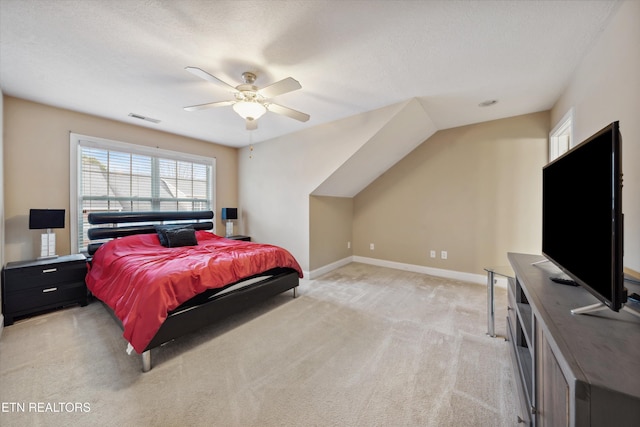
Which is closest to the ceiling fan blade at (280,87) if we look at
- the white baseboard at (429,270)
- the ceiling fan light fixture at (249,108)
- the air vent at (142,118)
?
the ceiling fan light fixture at (249,108)

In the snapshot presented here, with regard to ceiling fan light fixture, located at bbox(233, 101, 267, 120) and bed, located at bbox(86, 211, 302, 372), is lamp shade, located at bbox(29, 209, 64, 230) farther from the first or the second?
ceiling fan light fixture, located at bbox(233, 101, 267, 120)

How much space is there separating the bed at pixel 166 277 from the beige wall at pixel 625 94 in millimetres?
2888

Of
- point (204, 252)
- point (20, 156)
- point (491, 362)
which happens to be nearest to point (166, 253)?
A: point (204, 252)

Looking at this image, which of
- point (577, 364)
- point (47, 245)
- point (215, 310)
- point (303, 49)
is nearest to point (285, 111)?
point (303, 49)

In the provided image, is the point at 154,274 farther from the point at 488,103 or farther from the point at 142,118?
the point at 488,103

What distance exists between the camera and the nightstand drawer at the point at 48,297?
242 centimetres

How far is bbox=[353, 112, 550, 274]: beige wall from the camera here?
3.26 meters

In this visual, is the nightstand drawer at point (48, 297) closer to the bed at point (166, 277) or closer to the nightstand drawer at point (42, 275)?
the nightstand drawer at point (42, 275)

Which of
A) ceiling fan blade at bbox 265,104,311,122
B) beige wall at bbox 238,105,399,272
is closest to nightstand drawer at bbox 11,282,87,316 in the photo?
beige wall at bbox 238,105,399,272

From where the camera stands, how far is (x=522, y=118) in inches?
128

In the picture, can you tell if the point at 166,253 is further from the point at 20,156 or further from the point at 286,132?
the point at 286,132

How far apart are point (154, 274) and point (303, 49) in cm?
225

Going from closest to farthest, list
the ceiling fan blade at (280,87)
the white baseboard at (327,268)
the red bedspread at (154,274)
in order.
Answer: the red bedspread at (154,274) < the ceiling fan blade at (280,87) < the white baseboard at (327,268)

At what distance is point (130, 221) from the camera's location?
354cm
